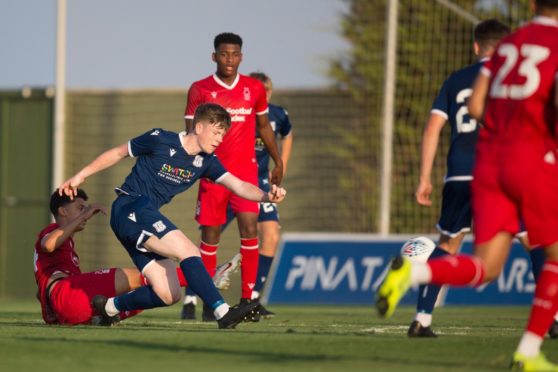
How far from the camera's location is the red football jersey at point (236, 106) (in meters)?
10.5

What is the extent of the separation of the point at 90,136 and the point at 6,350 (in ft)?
46.2

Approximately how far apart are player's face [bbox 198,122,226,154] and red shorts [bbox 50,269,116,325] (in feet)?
4.42

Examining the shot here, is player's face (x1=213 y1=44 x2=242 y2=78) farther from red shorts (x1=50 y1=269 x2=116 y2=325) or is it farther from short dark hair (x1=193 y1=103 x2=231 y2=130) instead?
red shorts (x1=50 y1=269 x2=116 y2=325)

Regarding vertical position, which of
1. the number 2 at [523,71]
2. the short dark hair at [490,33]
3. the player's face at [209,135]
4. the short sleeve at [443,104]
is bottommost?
the player's face at [209,135]

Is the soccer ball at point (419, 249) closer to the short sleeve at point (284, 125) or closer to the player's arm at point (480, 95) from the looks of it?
the player's arm at point (480, 95)

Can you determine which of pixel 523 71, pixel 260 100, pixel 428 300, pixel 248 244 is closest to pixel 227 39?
pixel 260 100

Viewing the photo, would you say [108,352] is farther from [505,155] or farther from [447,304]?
[447,304]

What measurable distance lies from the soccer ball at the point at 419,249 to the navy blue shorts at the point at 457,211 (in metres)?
0.40

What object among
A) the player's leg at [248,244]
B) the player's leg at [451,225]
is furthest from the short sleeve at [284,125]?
the player's leg at [451,225]

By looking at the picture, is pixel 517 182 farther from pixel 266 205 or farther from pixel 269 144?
pixel 266 205

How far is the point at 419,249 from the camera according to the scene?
8.22m

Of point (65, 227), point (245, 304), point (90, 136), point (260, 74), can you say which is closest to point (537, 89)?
point (245, 304)

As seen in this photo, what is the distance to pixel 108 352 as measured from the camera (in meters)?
6.16

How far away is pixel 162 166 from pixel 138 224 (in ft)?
1.67
